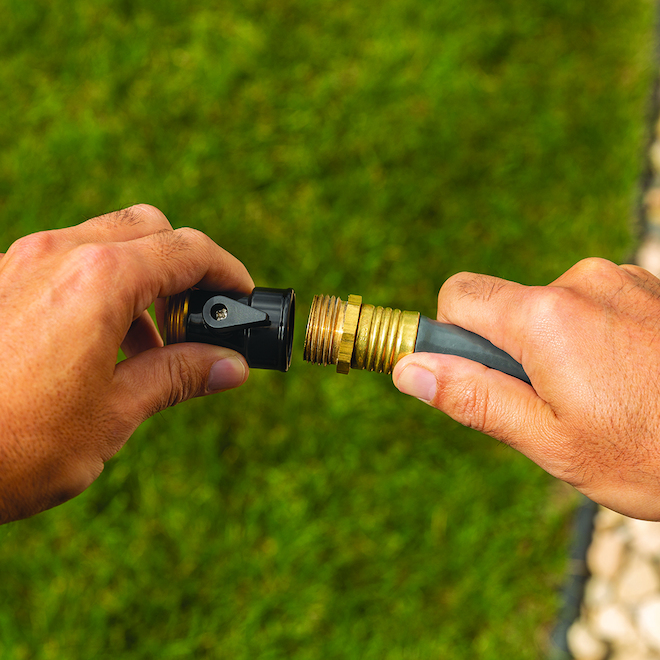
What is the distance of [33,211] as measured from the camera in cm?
269

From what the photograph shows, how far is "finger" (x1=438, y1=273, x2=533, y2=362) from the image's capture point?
132 centimetres

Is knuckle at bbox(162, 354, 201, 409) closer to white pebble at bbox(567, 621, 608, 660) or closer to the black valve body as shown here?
the black valve body

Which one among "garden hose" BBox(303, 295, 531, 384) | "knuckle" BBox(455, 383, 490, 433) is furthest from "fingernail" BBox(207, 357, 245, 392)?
"knuckle" BBox(455, 383, 490, 433)

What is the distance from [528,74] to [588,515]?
7.15 feet

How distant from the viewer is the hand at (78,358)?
116 centimetres

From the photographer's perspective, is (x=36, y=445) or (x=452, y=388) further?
(x=452, y=388)

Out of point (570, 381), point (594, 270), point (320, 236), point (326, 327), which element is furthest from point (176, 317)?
point (320, 236)

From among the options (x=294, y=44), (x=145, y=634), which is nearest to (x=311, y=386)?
(x=145, y=634)

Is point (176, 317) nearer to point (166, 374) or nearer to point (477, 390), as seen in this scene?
point (166, 374)

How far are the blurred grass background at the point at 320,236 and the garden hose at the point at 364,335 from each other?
125 cm

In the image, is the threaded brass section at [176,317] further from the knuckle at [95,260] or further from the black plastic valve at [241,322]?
the knuckle at [95,260]

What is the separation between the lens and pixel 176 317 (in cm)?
130

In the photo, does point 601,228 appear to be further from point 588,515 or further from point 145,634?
point 145,634

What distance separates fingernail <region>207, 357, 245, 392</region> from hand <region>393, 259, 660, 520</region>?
1.15ft
